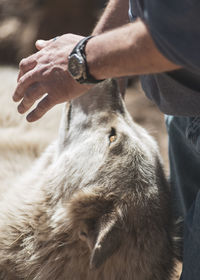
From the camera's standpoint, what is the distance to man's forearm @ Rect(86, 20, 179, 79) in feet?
5.62

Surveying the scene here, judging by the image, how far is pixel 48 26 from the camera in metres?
5.69

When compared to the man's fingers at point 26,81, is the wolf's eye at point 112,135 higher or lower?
lower

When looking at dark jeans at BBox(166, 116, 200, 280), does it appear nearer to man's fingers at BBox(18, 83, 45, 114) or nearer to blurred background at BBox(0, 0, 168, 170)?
man's fingers at BBox(18, 83, 45, 114)

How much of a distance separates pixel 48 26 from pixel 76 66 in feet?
13.2

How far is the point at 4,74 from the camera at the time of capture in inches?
178

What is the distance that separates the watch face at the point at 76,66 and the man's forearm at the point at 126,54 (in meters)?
0.05

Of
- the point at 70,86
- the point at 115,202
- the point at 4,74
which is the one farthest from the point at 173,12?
the point at 4,74

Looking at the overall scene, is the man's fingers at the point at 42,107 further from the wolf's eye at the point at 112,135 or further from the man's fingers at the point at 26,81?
the wolf's eye at the point at 112,135

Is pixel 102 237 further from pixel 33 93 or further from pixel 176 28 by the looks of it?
pixel 176 28

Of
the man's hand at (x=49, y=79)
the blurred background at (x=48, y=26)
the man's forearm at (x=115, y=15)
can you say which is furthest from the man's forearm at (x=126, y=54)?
the blurred background at (x=48, y=26)

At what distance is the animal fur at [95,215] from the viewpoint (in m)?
2.38

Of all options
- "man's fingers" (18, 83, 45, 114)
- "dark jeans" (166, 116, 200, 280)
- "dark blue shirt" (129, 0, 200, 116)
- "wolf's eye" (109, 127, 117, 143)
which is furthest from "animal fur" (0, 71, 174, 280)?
"dark blue shirt" (129, 0, 200, 116)

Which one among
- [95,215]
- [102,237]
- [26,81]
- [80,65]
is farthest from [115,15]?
[102,237]

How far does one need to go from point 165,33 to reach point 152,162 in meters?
1.21
